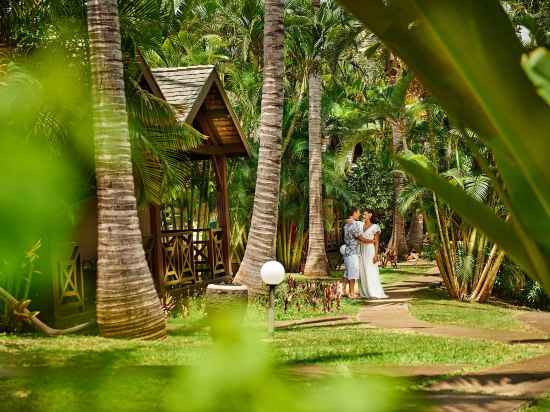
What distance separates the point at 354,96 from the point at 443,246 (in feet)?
64.5

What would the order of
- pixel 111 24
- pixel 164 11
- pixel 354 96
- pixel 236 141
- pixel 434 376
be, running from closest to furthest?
1. pixel 434 376
2. pixel 111 24
3. pixel 164 11
4. pixel 236 141
5. pixel 354 96

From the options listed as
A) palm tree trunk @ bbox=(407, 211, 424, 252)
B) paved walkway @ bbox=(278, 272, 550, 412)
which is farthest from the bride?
palm tree trunk @ bbox=(407, 211, 424, 252)

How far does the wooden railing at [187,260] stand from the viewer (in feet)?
43.7

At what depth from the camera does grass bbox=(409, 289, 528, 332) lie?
11.5 m

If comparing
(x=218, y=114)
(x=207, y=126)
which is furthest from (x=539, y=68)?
(x=207, y=126)

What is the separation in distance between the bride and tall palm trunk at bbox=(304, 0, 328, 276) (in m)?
4.91

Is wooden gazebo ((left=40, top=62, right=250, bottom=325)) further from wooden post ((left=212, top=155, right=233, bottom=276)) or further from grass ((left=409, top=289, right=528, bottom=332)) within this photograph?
grass ((left=409, top=289, right=528, bottom=332))

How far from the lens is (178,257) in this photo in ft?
44.9

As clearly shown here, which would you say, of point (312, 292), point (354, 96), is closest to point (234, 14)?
point (354, 96)

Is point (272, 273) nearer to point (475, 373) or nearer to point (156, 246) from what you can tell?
point (156, 246)

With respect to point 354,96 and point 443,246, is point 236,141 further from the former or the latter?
point 354,96

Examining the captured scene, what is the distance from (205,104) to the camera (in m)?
14.5

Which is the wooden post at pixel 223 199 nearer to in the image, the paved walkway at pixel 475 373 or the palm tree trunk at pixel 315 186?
the paved walkway at pixel 475 373

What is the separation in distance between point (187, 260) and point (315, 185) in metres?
7.08
